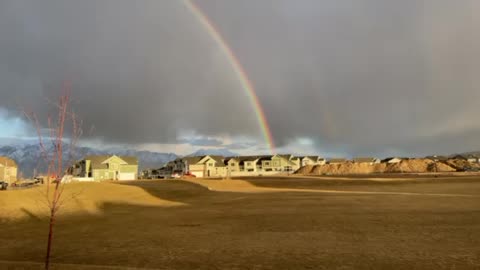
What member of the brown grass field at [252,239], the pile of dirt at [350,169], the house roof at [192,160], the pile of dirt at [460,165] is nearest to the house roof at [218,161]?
the house roof at [192,160]

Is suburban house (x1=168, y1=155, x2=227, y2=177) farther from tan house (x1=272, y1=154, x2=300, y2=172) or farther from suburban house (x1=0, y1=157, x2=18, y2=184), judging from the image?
Result: suburban house (x1=0, y1=157, x2=18, y2=184)

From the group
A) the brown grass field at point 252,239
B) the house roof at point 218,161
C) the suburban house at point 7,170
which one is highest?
the house roof at point 218,161

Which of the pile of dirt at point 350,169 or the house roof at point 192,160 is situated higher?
the house roof at point 192,160

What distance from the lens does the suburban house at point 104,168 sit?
133750 mm

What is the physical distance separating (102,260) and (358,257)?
9.05 m

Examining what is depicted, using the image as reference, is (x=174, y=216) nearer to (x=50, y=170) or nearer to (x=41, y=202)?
(x=41, y=202)

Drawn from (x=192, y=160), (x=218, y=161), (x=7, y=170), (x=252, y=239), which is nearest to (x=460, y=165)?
(x=218, y=161)

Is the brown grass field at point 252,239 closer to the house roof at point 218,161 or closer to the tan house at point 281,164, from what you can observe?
the house roof at point 218,161

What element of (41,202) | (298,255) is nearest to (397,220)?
(298,255)

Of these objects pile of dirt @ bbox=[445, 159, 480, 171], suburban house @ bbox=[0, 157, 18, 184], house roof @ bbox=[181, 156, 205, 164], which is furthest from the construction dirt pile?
suburban house @ bbox=[0, 157, 18, 184]

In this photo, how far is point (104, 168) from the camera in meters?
135

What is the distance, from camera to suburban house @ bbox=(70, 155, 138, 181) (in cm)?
13375

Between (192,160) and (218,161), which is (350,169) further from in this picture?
(192,160)

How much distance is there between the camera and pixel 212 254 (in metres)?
14.6
